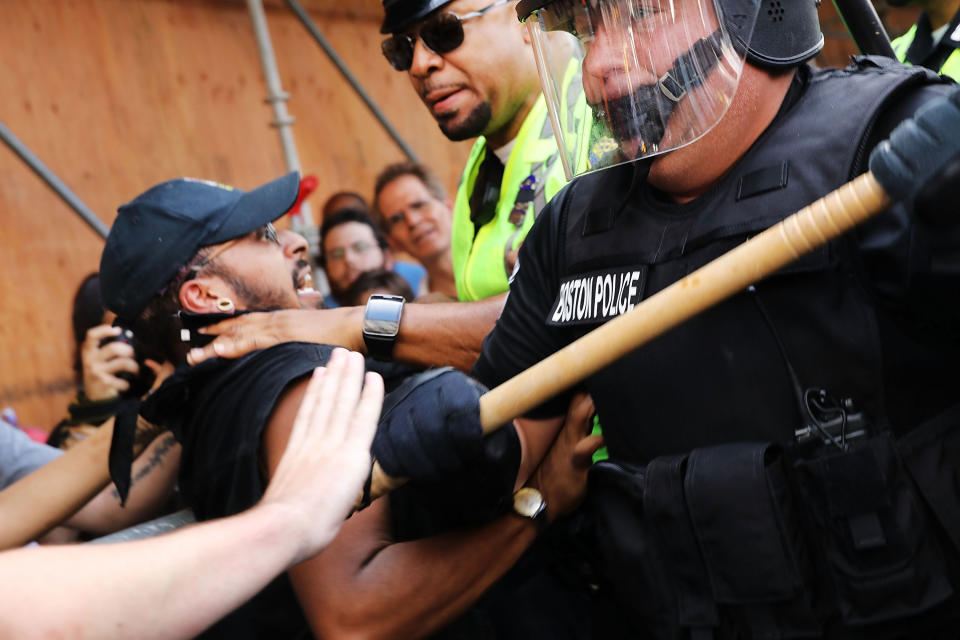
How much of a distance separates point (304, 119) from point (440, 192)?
1.46 meters

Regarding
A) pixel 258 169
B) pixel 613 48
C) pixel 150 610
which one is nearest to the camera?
pixel 150 610

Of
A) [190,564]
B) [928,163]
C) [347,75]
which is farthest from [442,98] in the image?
[347,75]

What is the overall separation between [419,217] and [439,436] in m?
3.42

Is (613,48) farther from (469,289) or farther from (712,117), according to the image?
(469,289)

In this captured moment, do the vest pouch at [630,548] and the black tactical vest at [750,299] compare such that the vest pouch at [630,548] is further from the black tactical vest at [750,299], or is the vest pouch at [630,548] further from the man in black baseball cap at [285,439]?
the man in black baseball cap at [285,439]

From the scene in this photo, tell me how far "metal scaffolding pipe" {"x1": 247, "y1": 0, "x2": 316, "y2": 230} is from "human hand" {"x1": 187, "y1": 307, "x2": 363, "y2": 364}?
9.49 feet

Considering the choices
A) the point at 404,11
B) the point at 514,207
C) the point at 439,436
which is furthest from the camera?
the point at 404,11

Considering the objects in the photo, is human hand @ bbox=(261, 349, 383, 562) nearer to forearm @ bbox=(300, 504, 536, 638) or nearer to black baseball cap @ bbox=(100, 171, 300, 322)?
forearm @ bbox=(300, 504, 536, 638)

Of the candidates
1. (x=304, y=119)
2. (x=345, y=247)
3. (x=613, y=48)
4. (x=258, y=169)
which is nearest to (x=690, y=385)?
(x=613, y=48)

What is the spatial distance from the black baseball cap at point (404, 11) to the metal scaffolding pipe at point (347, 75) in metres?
3.29

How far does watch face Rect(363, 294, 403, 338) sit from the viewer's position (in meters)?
2.61

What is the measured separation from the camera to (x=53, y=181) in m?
4.68

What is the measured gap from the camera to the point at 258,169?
5.73 m

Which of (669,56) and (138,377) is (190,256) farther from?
(138,377)
